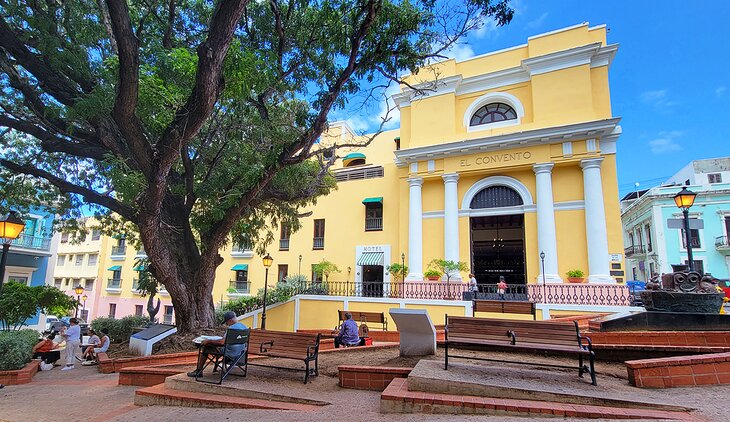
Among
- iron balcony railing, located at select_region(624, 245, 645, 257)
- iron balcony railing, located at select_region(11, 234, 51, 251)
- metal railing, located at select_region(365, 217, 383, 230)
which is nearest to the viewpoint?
metal railing, located at select_region(365, 217, 383, 230)

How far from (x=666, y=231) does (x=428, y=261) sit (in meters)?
24.2

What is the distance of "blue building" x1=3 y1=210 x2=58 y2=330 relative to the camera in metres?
21.9

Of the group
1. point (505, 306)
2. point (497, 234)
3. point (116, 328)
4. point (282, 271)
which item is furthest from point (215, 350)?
point (497, 234)

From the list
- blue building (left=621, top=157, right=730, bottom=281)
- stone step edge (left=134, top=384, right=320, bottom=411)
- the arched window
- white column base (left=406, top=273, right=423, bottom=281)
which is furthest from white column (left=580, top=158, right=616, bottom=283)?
blue building (left=621, top=157, right=730, bottom=281)

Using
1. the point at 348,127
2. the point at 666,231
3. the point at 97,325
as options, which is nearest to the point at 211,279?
the point at 97,325

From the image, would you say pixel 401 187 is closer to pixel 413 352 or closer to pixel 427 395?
pixel 413 352

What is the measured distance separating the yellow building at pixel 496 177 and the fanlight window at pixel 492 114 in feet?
0.17

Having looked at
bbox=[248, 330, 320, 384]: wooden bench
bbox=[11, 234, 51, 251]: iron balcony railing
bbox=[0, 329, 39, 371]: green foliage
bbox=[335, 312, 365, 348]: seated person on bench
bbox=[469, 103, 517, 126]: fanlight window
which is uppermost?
bbox=[469, 103, 517, 126]: fanlight window

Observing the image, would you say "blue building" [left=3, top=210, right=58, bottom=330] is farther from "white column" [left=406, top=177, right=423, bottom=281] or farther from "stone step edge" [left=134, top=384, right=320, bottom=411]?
"stone step edge" [left=134, top=384, right=320, bottom=411]

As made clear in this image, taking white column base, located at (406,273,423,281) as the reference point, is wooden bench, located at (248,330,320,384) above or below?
below

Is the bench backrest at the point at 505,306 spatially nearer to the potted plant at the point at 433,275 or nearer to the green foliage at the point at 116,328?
the potted plant at the point at 433,275

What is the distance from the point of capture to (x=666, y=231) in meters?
30.9

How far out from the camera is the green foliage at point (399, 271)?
736 inches

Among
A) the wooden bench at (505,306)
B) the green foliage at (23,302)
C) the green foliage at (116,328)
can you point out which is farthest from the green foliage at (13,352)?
the wooden bench at (505,306)
